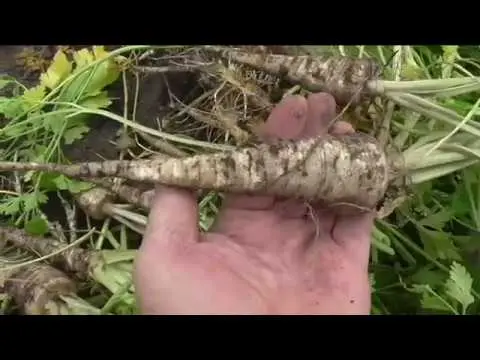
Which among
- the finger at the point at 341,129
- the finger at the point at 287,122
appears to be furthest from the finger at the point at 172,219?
the finger at the point at 341,129

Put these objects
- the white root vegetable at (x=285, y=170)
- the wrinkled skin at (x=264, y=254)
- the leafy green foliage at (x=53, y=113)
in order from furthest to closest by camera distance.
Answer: the leafy green foliage at (x=53, y=113)
the white root vegetable at (x=285, y=170)
the wrinkled skin at (x=264, y=254)

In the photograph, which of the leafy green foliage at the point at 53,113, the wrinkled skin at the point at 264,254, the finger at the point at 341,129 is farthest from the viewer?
the leafy green foliage at the point at 53,113

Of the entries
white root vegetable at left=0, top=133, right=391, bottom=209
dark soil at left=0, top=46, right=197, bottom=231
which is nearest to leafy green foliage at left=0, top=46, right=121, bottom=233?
dark soil at left=0, top=46, right=197, bottom=231

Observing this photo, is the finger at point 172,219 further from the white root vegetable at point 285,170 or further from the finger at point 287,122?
the finger at point 287,122

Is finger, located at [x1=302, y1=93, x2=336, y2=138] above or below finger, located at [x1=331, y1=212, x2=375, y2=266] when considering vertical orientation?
above

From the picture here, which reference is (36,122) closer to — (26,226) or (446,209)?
(26,226)

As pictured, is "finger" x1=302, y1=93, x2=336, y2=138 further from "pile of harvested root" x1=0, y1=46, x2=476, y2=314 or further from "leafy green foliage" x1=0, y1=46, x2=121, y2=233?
"leafy green foliage" x1=0, y1=46, x2=121, y2=233

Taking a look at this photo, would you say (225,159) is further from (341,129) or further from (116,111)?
(116,111)
